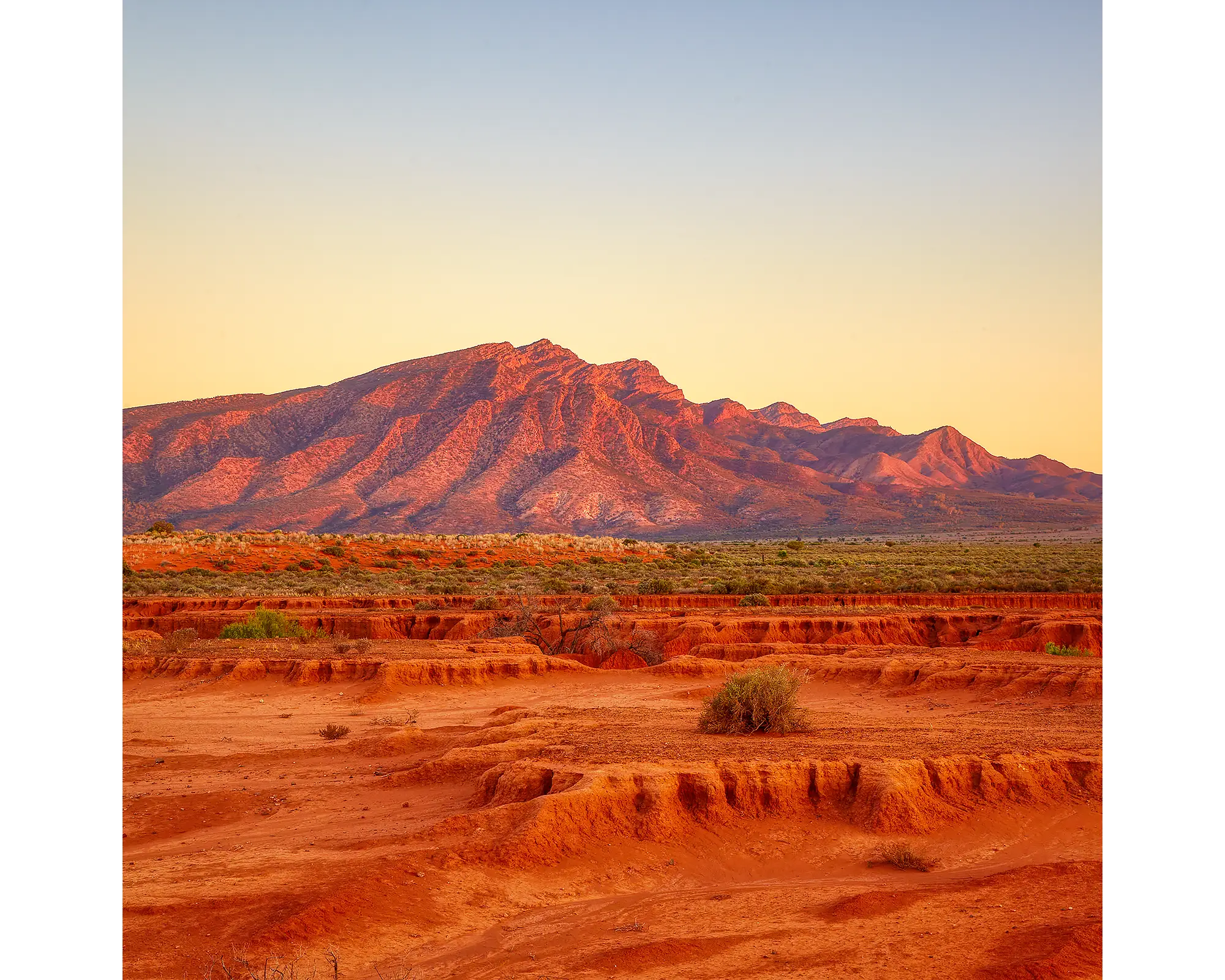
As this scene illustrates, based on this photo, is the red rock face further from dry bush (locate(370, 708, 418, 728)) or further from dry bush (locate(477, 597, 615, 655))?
dry bush (locate(370, 708, 418, 728))

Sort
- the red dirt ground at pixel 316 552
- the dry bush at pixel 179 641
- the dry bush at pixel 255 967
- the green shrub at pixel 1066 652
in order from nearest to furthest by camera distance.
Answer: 1. the dry bush at pixel 255 967
2. the green shrub at pixel 1066 652
3. the dry bush at pixel 179 641
4. the red dirt ground at pixel 316 552

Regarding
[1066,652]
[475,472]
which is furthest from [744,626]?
[475,472]

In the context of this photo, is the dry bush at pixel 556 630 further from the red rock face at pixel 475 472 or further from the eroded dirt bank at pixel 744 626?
the red rock face at pixel 475 472

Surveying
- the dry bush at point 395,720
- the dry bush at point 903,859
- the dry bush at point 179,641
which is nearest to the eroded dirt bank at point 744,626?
the dry bush at point 179,641

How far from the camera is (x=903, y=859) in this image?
10078mm

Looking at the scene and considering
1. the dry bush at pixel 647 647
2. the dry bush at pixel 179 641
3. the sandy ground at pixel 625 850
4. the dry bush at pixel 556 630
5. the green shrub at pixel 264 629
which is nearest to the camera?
the sandy ground at pixel 625 850

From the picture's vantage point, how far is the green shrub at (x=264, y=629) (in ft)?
97.8

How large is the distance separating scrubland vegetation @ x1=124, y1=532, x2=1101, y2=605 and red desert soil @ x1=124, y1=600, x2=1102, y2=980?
22652 mm

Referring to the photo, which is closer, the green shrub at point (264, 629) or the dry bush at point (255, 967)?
the dry bush at point (255, 967)

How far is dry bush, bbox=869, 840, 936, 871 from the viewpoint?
10.1 metres

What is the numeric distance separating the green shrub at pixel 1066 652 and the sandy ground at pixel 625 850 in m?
8.53

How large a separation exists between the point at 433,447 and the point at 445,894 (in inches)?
4919
